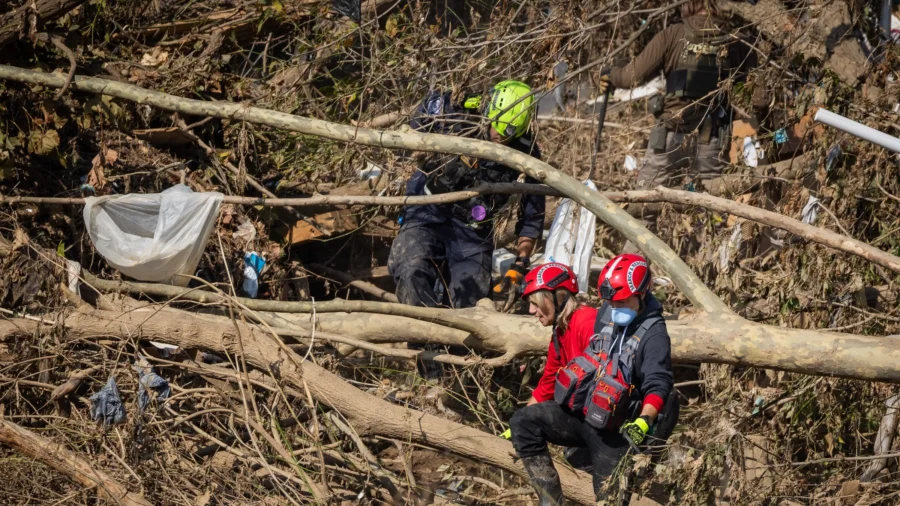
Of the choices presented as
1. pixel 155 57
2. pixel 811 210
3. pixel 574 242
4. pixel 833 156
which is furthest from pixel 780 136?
pixel 155 57

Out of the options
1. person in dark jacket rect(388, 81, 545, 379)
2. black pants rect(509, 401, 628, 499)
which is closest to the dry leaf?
person in dark jacket rect(388, 81, 545, 379)

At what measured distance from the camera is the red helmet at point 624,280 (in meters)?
3.88

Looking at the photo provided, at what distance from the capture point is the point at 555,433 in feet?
13.7

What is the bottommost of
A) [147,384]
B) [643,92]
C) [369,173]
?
[147,384]

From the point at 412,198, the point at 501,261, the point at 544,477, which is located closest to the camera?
the point at 544,477

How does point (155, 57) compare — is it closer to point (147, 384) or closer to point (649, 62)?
point (147, 384)

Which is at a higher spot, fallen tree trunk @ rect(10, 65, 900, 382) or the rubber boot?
fallen tree trunk @ rect(10, 65, 900, 382)

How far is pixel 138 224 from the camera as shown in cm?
544

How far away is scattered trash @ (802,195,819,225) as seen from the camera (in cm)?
547

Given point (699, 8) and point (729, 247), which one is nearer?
point (729, 247)

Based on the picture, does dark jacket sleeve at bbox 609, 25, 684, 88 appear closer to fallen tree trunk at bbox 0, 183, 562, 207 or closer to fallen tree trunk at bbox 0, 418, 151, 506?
fallen tree trunk at bbox 0, 183, 562, 207

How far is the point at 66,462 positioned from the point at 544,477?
94.7 inches

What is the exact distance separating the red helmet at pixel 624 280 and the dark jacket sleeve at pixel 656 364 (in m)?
0.19

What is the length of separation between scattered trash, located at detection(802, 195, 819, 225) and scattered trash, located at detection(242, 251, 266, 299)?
137 inches
